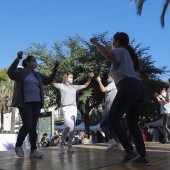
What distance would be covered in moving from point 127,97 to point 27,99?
1977mm

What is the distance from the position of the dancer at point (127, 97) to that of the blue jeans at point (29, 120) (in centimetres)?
168

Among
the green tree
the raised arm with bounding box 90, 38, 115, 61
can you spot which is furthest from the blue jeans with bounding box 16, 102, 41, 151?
the green tree

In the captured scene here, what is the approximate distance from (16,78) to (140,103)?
2.24 m

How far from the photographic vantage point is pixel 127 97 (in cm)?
416

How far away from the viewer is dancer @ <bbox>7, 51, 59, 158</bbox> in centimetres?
543

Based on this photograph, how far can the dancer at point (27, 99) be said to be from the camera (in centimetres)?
543

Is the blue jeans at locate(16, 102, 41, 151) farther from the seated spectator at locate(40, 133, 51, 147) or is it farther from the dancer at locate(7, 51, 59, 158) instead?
the seated spectator at locate(40, 133, 51, 147)

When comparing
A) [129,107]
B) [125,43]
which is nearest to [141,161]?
[129,107]

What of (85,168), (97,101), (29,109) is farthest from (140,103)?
(97,101)

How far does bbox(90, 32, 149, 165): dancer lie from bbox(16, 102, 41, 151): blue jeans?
1681 millimetres

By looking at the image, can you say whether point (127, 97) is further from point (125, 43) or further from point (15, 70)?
point (15, 70)

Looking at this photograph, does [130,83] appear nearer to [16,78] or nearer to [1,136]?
[16,78]

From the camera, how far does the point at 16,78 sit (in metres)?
5.56

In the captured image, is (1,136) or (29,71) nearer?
(29,71)
